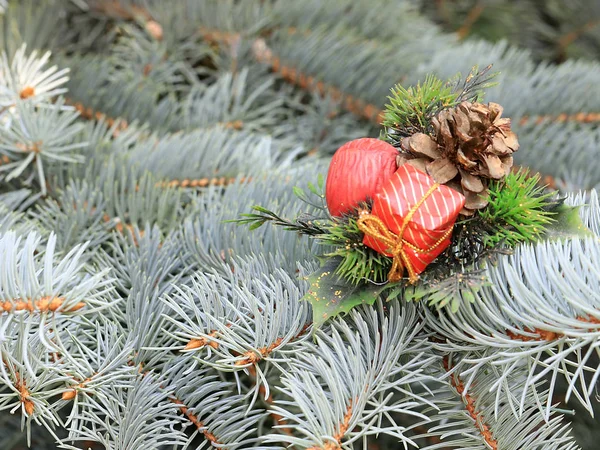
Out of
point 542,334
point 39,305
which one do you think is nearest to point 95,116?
point 39,305

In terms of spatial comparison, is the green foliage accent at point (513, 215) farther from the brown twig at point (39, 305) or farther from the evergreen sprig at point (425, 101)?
the brown twig at point (39, 305)

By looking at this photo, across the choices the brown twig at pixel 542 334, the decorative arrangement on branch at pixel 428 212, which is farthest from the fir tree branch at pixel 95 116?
the brown twig at pixel 542 334

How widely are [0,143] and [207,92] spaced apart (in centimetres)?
20

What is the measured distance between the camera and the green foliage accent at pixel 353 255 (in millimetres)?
297

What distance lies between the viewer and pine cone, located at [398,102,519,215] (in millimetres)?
297

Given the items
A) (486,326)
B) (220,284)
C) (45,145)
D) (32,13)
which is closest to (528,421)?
(486,326)

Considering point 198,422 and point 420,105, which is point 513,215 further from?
point 198,422

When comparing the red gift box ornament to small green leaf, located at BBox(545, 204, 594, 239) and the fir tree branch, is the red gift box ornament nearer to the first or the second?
small green leaf, located at BBox(545, 204, 594, 239)

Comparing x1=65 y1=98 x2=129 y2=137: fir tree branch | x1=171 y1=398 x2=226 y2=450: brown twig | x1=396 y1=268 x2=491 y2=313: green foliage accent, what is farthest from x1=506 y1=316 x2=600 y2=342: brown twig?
x1=65 y1=98 x2=129 y2=137: fir tree branch

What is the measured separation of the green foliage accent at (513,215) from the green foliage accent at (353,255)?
55 millimetres

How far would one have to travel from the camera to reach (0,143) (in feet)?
1.43

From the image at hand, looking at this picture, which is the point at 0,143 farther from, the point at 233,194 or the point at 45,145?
the point at 233,194

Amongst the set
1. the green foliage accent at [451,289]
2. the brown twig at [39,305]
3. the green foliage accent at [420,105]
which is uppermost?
the green foliage accent at [420,105]

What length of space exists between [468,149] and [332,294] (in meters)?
0.10
